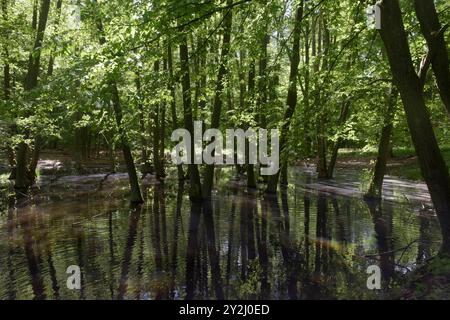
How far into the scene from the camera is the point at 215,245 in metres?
11.6

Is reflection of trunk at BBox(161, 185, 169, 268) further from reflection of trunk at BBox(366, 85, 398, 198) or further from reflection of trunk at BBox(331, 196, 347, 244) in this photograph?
reflection of trunk at BBox(366, 85, 398, 198)

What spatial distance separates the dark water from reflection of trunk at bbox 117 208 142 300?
1.1 inches

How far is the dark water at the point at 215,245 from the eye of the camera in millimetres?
8320

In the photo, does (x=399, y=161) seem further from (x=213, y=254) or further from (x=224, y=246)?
(x=213, y=254)

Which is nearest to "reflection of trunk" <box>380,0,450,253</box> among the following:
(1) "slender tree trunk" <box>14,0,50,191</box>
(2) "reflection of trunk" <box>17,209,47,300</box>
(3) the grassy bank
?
(2) "reflection of trunk" <box>17,209,47,300</box>

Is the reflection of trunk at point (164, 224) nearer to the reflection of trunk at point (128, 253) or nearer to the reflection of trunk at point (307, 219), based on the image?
the reflection of trunk at point (128, 253)

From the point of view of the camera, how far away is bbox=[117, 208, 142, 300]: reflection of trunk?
27.2 ft

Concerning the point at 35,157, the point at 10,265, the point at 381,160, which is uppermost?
the point at 35,157

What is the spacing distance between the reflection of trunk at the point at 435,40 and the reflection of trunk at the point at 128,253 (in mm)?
6978

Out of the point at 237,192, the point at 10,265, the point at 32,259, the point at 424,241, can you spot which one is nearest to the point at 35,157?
the point at 237,192

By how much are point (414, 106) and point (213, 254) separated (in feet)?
19.9

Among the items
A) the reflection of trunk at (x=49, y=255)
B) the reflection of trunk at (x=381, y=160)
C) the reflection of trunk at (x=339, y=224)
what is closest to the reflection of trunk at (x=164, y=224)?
the reflection of trunk at (x=49, y=255)
